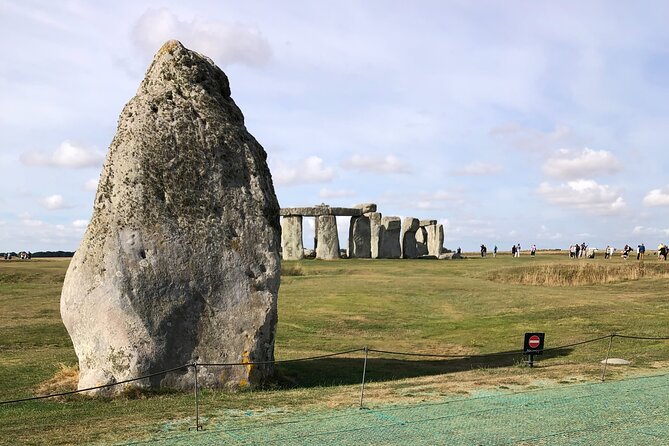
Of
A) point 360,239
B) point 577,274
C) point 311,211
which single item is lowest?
point 577,274

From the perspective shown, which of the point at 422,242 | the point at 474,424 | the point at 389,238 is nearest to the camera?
the point at 474,424

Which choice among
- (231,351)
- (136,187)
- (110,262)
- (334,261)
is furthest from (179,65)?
(334,261)

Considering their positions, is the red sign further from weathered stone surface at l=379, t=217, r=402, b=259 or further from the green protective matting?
weathered stone surface at l=379, t=217, r=402, b=259

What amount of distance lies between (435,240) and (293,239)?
544 inches

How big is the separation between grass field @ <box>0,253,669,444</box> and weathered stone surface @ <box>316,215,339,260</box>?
8.81 m

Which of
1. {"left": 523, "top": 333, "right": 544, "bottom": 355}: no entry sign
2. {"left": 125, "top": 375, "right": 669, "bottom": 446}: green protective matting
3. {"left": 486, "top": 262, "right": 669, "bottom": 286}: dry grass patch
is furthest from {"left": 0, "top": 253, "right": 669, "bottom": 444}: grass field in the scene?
{"left": 125, "top": 375, "right": 669, "bottom": 446}: green protective matting

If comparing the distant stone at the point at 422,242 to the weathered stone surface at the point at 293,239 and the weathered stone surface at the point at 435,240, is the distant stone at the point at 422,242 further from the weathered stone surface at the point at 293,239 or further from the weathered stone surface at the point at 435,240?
the weathered stone surface at the point at 293,239

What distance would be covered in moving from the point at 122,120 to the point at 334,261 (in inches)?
1366

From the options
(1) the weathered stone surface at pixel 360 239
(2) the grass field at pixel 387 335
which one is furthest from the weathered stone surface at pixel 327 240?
(2) the grass field at pixel 387 335

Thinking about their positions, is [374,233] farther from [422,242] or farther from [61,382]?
[61,382]

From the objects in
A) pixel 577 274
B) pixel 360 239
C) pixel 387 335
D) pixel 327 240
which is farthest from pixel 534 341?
pixel 360 239

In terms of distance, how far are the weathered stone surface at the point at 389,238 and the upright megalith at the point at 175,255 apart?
130 feet

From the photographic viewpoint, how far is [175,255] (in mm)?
12805

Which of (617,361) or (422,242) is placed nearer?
(617,361)
